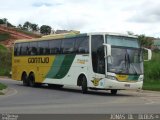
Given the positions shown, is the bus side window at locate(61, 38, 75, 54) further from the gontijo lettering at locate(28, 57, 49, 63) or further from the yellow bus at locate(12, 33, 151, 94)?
the gontijo lettering at locate(28, 57, 49, 63)

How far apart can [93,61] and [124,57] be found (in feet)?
5.88

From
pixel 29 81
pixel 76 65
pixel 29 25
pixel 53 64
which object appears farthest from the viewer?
pixel 29 25

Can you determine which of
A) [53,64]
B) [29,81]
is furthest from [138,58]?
[29,81]

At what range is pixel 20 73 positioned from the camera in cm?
3884

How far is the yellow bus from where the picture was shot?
2834 cm

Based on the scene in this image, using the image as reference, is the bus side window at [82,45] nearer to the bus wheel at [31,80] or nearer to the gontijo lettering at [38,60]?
the gontijo lettering at [38,60]

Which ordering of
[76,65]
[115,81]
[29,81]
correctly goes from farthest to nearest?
[29,81]
[76,65]
[115,81]

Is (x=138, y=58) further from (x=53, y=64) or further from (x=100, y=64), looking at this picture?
(x=53, y=64)

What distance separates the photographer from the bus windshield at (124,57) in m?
28.4

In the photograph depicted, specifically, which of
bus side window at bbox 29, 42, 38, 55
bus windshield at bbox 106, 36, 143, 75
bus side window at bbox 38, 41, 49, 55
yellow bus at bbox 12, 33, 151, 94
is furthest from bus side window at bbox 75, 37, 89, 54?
bus side window at bbox 29, 42, 38, 55

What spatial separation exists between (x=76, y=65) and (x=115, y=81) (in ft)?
11.6

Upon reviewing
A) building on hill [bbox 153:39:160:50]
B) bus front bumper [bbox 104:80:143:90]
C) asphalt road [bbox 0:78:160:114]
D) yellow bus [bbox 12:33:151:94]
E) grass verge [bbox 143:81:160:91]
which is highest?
building on hill [bbox 153:39:160:50]

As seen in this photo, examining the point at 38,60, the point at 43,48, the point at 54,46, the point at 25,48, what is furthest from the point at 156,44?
the point at 54,46

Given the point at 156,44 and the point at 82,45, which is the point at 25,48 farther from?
the point at 156,44
